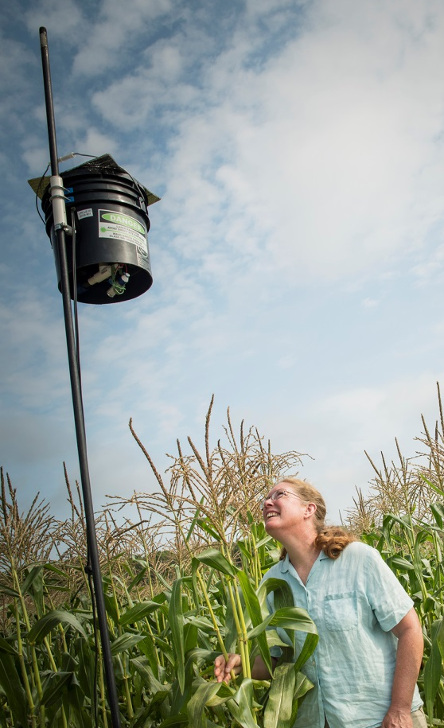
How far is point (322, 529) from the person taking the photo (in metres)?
2.91

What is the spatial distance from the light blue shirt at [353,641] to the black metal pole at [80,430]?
0.90m

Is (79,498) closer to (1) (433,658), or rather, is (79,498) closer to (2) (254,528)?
(2) (254,528)

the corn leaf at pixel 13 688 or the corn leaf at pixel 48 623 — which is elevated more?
the corn leaf at pixel 48 623

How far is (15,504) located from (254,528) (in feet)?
4.69

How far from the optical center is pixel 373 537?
4270mm

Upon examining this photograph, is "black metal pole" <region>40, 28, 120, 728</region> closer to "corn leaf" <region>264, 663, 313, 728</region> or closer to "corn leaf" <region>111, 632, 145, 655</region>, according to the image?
"corn leaf" <region>111, 632, 145, 655</region>

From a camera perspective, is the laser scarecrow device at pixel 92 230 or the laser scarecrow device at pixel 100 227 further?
the laser scarecrow device at pixel 100 227

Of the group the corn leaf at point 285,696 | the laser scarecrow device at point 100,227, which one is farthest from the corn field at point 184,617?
the laser scarecrow device at point 100,227

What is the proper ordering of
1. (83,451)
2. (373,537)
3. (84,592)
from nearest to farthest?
(83,451) → (84,592) → (373,537)

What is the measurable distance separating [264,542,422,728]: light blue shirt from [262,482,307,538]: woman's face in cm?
28

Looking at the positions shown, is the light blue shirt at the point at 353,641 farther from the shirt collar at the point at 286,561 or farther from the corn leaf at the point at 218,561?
the corn leaf at the point at 218,561

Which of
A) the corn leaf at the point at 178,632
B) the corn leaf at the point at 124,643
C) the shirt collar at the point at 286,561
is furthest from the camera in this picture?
the corn leaf at the point at 124,643

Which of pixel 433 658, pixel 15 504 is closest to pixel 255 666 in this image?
pixel 433 658

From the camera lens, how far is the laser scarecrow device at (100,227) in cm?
310
